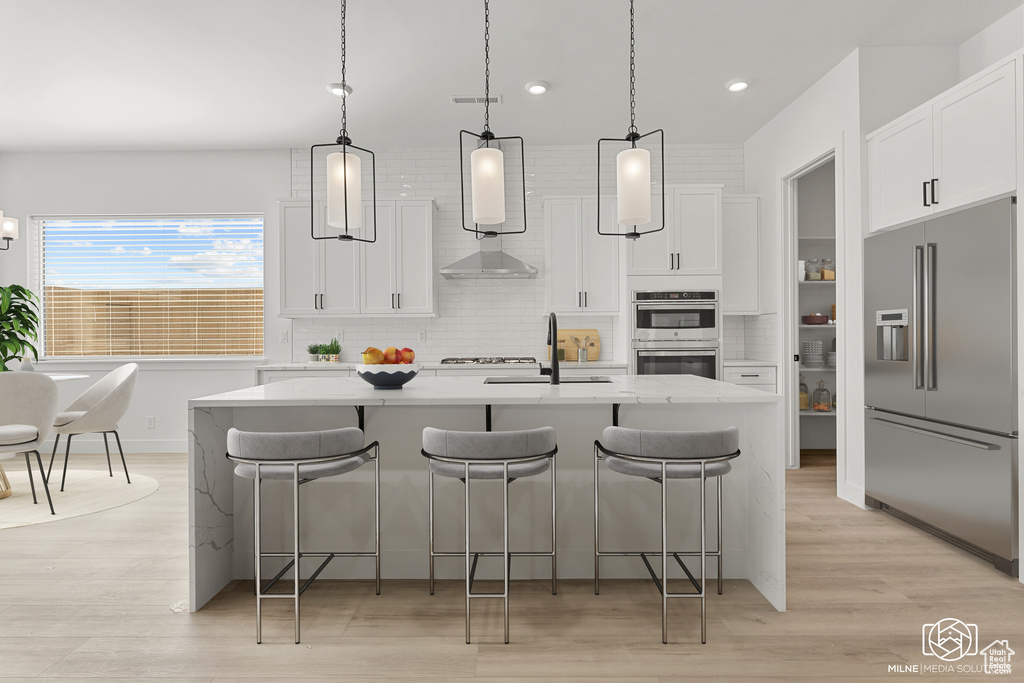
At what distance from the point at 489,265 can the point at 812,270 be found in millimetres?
2880

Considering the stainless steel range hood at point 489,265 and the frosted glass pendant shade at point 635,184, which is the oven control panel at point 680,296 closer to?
the stainless steel range hood at point 489,265

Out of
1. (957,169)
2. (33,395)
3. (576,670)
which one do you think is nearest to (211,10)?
(33,395)

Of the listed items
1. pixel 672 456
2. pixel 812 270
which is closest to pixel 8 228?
pixel 672 456

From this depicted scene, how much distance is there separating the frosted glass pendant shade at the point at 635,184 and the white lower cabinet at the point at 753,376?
2878 mm

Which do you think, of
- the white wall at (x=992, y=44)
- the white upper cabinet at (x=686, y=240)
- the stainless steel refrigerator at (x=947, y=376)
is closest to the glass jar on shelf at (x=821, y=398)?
the white upper cabinet at (x=686, y=240)

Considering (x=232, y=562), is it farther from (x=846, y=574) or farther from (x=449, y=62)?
(x=449, y=62)

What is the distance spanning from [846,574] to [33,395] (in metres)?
4.68

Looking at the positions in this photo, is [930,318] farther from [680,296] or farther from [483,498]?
[483,498]

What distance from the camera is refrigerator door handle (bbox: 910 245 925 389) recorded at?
3.09m

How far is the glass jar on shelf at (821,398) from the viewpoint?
527cm

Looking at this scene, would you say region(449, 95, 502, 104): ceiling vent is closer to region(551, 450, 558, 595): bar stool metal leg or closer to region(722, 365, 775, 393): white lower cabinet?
region(722, 365, 775, 393): white lower cabinet

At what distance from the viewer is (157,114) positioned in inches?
181

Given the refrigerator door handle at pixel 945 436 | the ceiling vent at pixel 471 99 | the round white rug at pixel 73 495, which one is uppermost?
the ceiling vent at pixel 471 99

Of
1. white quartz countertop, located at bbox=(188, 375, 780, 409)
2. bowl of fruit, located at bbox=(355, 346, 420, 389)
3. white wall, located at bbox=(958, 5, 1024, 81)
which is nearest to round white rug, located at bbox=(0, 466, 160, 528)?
white quartz countertop, located at bbox=(188, 375, 780, 409)
